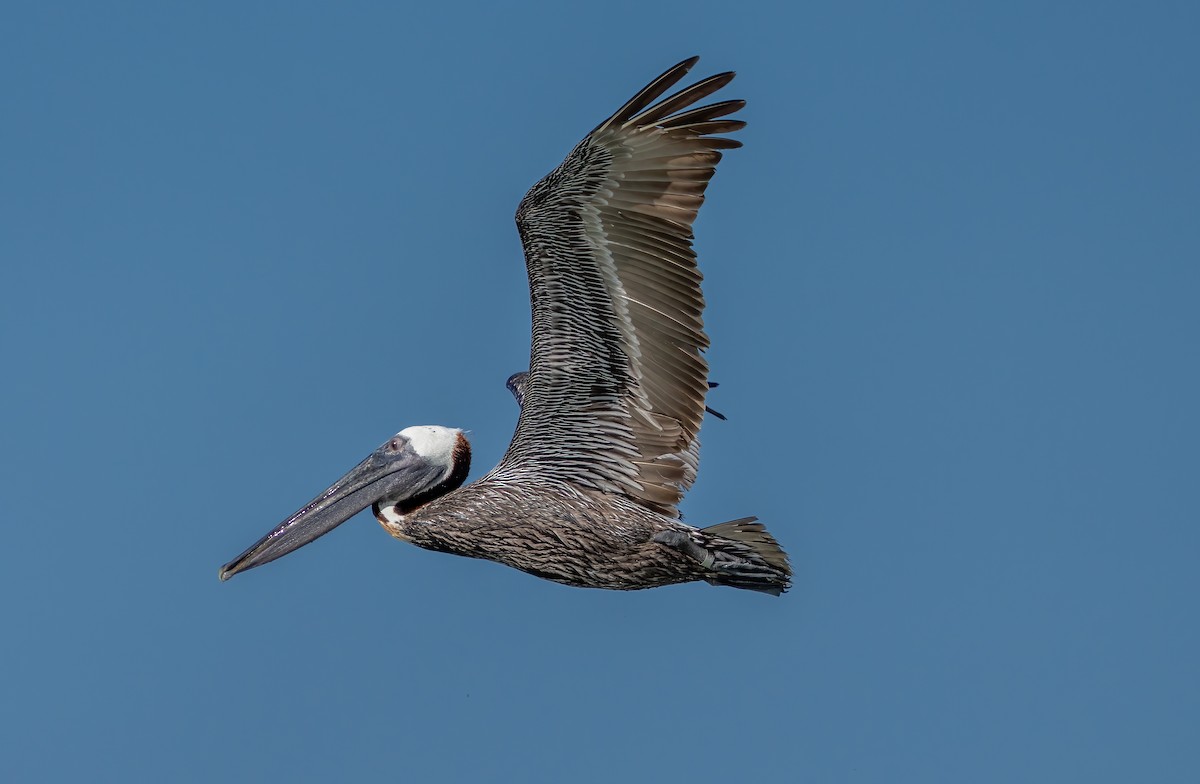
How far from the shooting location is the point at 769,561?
12531mm

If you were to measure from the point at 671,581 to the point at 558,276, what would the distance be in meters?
2.29

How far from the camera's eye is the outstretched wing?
11797mm

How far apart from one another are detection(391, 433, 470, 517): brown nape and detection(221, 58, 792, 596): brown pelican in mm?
46

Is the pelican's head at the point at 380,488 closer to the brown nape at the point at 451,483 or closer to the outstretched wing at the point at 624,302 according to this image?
the brown nape at the point at 451,483

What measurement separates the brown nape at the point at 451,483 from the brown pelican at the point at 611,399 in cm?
5

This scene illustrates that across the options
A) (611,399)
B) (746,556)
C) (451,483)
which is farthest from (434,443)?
(746,556)

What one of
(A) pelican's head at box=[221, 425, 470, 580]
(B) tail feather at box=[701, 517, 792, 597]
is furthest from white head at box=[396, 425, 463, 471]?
(B) tail feather at box=[701, 517, 792, 597]

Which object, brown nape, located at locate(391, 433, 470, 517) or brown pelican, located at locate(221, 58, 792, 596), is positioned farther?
brown nape, located at locate(391, 433, 470, 517)

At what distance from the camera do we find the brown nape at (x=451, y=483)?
43.3 ft

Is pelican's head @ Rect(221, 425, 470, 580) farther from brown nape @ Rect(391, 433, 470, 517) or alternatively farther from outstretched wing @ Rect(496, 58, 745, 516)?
Answer: outstretched wing @ Rect(496, 58, 745, 516)

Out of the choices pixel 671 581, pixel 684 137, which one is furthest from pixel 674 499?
pixel 684 137

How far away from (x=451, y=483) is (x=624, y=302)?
209 centimetres

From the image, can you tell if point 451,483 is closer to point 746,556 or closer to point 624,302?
point 624,302

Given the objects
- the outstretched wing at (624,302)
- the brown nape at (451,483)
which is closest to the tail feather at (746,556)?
the outstretched wing at (624,302)
